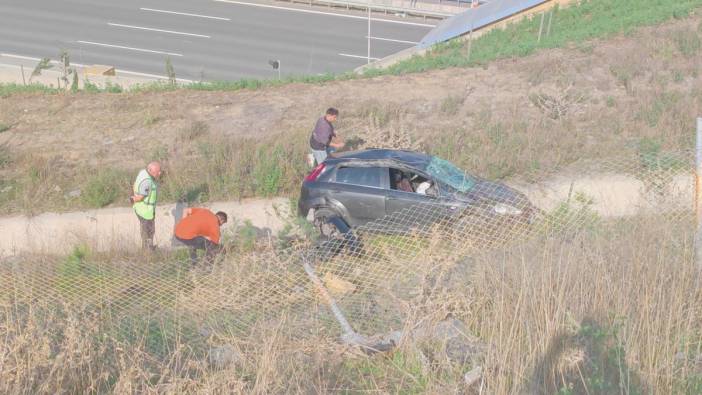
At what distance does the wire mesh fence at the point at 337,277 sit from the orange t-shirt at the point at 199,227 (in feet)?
4.26

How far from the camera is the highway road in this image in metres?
25.5

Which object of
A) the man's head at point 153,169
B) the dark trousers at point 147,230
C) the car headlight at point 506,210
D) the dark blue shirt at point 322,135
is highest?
the dark blue shirt at point 322,135

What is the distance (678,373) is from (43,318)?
15.5 ft

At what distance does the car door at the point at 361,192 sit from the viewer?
10.7 m

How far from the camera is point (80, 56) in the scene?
84.3 feet

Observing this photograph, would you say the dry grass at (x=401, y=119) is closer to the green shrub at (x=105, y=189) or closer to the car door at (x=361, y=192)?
the green shrub at (x=105, y=189)

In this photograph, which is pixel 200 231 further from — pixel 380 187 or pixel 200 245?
pixel 380 187

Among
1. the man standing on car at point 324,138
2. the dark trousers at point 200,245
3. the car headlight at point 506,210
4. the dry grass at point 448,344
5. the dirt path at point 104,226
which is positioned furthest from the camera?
the man standing on car at point 324,138

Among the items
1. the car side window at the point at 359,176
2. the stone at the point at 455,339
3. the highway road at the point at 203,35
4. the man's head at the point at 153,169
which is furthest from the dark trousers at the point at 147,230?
the highway road at the point at 203,35

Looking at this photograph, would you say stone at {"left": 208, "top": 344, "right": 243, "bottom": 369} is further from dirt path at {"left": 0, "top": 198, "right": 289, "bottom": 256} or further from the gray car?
dirt path at {"left": 0, "top": 198, "right": 289, "bottom": 256}

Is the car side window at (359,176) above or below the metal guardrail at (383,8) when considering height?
below

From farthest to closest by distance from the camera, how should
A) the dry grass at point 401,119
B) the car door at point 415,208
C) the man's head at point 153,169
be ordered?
the dry grass at point 401,119 → the man's head at point 153,169 → the car door at point 415,208

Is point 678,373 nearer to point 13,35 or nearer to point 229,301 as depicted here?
point 229,301

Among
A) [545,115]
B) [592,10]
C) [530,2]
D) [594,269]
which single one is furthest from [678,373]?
[530,2]
